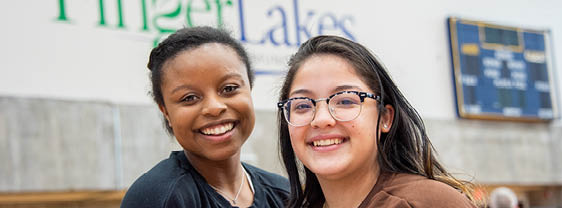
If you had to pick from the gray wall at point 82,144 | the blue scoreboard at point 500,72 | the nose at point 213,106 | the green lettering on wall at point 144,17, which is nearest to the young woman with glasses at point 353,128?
the nose at point 213,106

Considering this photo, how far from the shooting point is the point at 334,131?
1.57 m

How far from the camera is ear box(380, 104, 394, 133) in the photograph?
64.5 inches

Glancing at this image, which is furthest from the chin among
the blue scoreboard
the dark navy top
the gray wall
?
the blue scoreboard

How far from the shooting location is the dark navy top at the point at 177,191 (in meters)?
1.76

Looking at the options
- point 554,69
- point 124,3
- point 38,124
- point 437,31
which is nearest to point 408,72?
point 437,31

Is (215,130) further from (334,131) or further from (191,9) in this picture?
(191,9)

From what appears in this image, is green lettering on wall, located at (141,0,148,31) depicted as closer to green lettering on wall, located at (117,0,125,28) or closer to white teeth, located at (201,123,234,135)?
green lettering on wall, located at (117,0,125,28)

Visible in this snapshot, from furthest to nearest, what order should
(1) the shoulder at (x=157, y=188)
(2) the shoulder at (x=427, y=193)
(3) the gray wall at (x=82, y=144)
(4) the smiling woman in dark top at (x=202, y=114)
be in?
1. (3) the gray wall at (x=82, y=144)
2. (4) the smiling woman in dark top at (x=202, y=114)
3. (1) the shoulder at (x=157, y=188)
4. (2) the shoulder at (x=427, y=193)

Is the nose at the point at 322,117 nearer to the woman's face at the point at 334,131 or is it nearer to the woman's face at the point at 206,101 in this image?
the woman's face at the point at 334,131

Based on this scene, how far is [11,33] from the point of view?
18.0 ft

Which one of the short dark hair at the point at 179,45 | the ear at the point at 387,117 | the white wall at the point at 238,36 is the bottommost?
the ear at the point at 387,117

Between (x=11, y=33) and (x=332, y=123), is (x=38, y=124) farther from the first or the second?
(x=332, y=123)

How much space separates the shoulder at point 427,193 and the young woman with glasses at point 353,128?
33 millimetres

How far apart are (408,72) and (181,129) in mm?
6293
